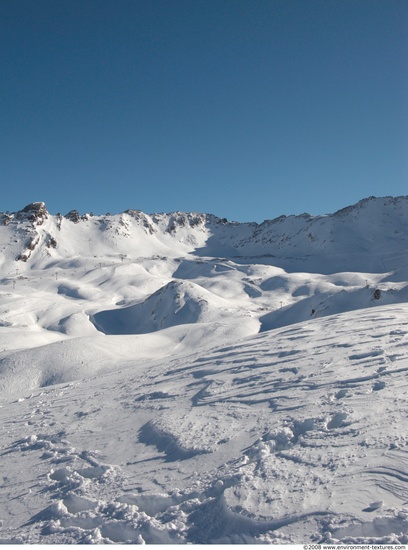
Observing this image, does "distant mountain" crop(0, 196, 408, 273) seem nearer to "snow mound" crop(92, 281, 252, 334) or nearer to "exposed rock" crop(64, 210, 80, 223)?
"exposed rock" crop(64, 210, 80, 223)

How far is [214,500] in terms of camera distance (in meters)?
6.04

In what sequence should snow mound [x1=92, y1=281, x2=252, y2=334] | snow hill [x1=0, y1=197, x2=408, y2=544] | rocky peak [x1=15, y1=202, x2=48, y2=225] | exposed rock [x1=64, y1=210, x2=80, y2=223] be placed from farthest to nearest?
exposed rock [x1=64, y1=210, x2=80, y2=223], rocky peak [x1=15, y1=202, x2=48, y2=225], snow mound [x1=92, y1=281, x2=252, y2=334], snow hill [x1=0, y1=197, x2=408, y2=544]

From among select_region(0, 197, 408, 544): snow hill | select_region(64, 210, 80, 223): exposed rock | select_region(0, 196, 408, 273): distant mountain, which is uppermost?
select_region(64, 210, 80, 223): exposed rock

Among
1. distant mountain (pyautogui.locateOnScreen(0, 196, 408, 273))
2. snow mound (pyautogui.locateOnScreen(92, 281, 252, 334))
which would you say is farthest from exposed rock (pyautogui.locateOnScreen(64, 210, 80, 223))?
snow mound (pyautogui.locateOnScreen(92, 281, 252, 334))

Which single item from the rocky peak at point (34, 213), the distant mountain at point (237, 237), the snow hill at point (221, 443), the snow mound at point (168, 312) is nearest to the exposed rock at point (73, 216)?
the distant mountain at point (237, 237)

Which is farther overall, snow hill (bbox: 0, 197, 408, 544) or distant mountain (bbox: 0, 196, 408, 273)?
distant mountain (bbox: 0, 196, 408, 273)

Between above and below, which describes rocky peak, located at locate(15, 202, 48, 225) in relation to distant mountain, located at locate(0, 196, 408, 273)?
above

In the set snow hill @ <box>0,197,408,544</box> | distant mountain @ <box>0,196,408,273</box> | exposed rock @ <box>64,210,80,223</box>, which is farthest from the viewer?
exposed rock @ <box>64,210,80,223</box>

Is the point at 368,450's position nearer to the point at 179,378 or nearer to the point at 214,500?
the point at 214,500

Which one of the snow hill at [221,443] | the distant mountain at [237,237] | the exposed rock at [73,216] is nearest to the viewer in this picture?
the snow hill at [221,443]

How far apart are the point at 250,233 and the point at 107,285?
64.5 m

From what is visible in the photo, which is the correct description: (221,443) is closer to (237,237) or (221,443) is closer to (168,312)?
(168,312)

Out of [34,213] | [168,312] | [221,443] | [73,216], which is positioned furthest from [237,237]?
[221,443]

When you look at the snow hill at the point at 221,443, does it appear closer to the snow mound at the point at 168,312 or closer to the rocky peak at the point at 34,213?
the snow mound at the point at 168,312
